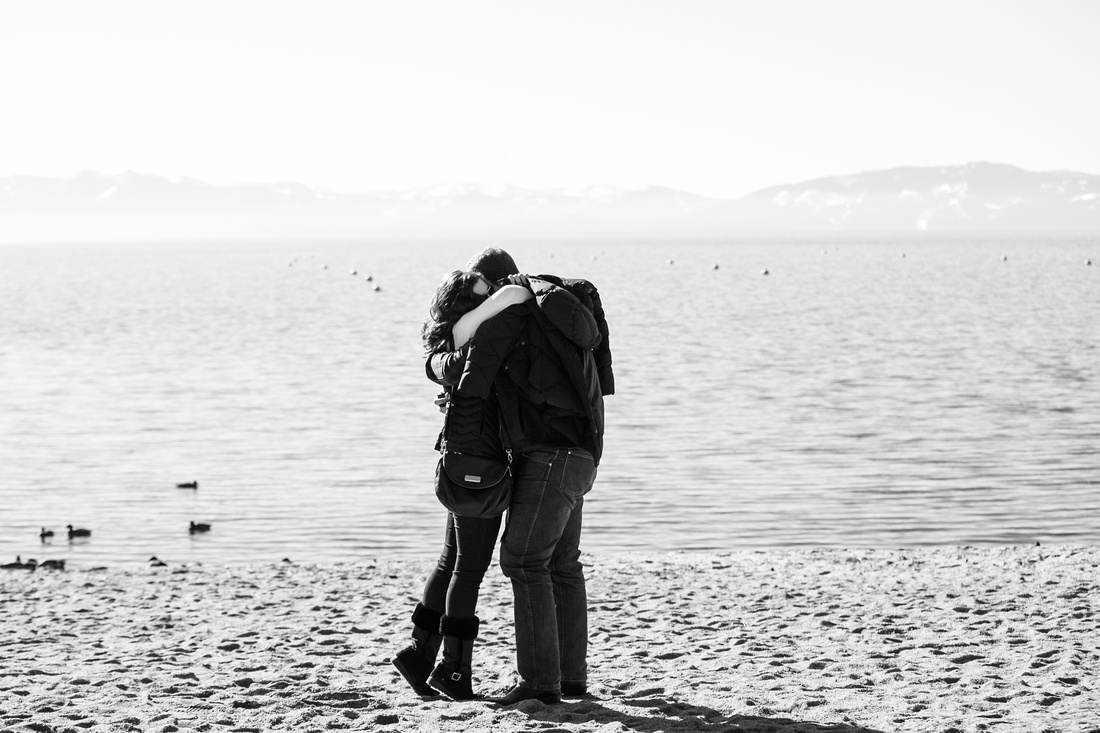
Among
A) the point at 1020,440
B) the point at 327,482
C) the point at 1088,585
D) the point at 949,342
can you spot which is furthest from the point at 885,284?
the point at 1088,585

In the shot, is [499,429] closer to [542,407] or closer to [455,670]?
[542,407]

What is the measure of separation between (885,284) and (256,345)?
5336cm

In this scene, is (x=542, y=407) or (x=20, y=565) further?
(x=20, y=565)

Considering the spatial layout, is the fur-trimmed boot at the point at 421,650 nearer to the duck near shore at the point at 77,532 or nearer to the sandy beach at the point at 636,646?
the sandy beach at the point at 636,646

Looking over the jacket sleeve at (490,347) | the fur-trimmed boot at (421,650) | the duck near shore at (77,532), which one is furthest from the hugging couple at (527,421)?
the duck near shore at (77,532)

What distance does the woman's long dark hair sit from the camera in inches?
246

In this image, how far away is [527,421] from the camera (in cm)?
622

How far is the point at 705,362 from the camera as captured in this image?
3619 centimetres

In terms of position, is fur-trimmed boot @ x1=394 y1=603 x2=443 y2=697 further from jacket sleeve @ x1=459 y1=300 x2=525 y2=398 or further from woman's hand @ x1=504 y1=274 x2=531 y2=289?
woman's hand @ x1=504 y1=274 x2=531 y2=289

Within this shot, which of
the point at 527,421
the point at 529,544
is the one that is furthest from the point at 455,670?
the point at 527,421

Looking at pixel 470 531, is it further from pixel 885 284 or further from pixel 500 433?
pixel 885 284

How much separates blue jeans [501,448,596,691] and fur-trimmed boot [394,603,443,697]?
521mm

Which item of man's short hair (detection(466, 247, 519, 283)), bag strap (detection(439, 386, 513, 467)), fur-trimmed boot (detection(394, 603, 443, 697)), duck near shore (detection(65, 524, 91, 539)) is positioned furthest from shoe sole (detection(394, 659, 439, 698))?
duck near shore (detection(65, 524, 91, 539))

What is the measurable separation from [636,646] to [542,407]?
3.13m
